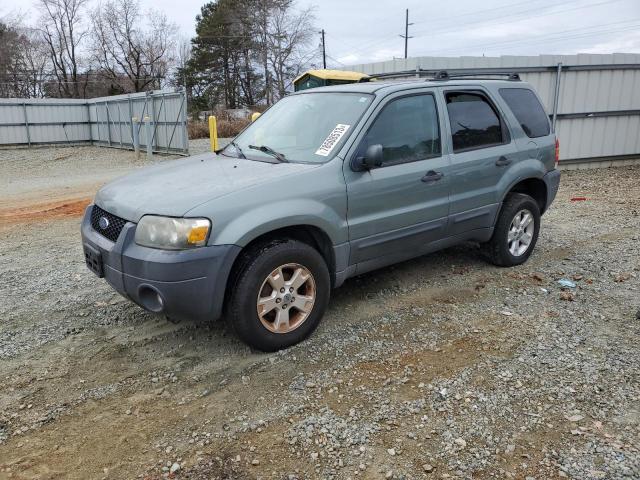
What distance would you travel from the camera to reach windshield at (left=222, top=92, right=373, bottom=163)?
13.6 feet

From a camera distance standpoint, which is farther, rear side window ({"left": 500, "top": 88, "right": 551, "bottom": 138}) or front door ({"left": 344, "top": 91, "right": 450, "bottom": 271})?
rear side window ({"left": 500, "top": 88, "right": 551, "bottom": 138})

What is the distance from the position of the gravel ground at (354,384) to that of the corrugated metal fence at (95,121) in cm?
1401

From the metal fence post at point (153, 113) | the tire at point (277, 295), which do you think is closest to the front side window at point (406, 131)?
the tire at point (277, 295)

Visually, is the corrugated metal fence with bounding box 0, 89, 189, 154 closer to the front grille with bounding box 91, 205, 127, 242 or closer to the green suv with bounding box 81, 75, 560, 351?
the green suv with bounding box 81, 75, 560, 351

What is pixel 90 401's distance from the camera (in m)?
3.26

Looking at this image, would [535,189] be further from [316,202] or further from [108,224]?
[108,224]

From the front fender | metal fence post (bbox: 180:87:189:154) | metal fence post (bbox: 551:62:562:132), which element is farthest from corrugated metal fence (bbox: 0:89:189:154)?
the front fender

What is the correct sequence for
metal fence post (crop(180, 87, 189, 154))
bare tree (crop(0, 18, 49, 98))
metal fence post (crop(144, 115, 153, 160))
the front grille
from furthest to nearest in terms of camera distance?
bare tree (crop(0, 18, 49, 98)) < metal fence post (crop(144, 115, 153, 160)) < metal fence post (crop(180, 87, 189, 154)) < the front grille

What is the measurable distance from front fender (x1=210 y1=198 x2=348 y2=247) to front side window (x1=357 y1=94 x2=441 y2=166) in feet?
1.97

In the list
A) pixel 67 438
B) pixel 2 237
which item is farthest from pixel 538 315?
pixel 2 237

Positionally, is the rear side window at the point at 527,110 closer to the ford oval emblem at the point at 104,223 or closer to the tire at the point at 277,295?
the tire at the point at 277,295

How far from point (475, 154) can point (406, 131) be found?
854 mm

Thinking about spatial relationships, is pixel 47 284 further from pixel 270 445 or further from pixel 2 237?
pixel 270 445

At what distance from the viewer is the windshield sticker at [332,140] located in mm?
4082
